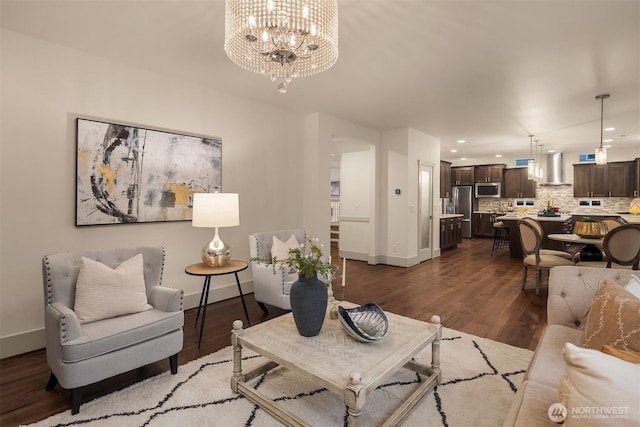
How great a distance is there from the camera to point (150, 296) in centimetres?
255

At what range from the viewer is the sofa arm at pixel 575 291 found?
6.37 ft

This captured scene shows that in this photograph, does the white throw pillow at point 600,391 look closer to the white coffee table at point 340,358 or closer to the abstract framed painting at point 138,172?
the white coffee table at point 340,358

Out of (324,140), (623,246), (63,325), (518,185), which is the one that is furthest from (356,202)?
(518,185)

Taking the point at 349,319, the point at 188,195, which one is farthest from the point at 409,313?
the point at 188,195

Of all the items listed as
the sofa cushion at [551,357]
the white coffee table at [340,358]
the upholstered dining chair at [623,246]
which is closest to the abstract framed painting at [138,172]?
the white coffee table at [340,358]

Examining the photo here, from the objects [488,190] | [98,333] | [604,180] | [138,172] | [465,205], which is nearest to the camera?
[98,333]

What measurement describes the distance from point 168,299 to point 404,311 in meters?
2.50

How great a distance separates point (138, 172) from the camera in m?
3.34

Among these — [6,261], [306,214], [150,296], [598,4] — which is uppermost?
[598,4]

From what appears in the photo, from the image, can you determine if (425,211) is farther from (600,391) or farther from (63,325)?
(63,325)

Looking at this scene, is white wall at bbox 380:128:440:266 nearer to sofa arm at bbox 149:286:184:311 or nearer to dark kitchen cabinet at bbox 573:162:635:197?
sofa arm at bbox 149:286:184:311

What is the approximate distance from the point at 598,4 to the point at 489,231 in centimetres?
916

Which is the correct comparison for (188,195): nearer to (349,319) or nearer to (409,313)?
(349,319)

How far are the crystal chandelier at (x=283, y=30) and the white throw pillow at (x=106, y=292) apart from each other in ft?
5.77
